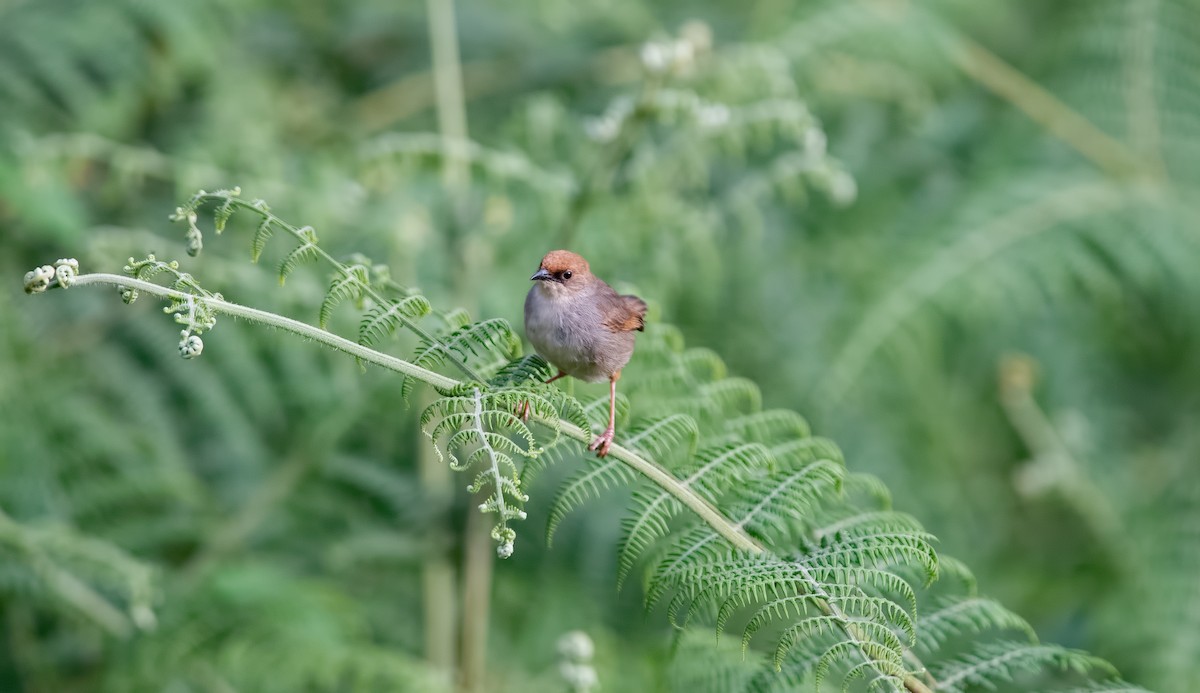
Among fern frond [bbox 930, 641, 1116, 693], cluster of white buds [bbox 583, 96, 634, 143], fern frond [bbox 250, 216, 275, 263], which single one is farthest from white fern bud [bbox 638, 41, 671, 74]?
fern frond [bbox 930, 641, 1116, 693]

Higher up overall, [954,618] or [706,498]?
[706,498]

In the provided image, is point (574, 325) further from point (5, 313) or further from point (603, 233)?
point (5, 313)

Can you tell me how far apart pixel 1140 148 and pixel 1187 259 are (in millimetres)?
739

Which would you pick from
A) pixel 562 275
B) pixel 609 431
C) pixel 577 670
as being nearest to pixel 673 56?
pixel 562 275

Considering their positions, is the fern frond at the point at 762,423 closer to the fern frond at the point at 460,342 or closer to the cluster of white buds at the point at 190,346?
the fern frond at the point at 460,342

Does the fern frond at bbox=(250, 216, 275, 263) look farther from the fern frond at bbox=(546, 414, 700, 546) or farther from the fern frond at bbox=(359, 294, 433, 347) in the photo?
the fern frond at bbox=(546, 414, 700, 546)

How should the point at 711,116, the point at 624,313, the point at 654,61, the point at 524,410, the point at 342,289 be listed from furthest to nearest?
→ the point at 711,116
the point at 654,61
the point at 624,313
the point at 524,410
the point at 342,289

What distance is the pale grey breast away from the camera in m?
2.38

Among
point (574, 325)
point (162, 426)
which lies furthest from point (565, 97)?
point (574, 325)

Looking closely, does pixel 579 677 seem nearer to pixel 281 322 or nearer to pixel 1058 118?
pixel 281 322

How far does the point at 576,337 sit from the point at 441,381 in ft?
1.61

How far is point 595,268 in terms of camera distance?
Result: 390 centimetres

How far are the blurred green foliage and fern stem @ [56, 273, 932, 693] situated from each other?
783 mm

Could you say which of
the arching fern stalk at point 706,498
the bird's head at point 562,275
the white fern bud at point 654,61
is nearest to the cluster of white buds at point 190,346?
the arching fern stalk at point 706,498
